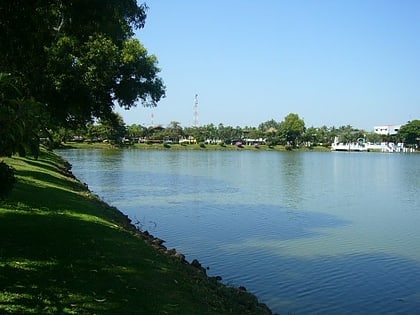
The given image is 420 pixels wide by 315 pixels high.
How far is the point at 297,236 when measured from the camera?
22.6 m

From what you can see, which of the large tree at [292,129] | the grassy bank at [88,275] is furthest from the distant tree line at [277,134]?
the grassy bank at [88,275]

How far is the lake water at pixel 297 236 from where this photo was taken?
14.1 metres

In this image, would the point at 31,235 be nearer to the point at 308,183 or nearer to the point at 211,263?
the point at 211,263

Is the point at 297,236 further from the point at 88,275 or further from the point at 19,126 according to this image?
the point at 19,126

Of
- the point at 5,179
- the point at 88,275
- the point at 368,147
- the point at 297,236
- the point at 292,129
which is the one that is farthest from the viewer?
the point at 368,147

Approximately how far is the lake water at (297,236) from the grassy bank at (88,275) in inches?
114

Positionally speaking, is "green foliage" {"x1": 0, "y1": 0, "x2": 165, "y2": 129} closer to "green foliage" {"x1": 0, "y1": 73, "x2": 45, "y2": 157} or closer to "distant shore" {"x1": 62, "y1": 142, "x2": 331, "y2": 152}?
"green foliage" {"x1": 0, "y1": 73, "x2": 45, "y2": 157}

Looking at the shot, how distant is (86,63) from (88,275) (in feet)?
56.6

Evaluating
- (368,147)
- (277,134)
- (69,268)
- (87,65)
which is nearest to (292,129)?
(277,134)

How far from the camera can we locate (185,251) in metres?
18.7

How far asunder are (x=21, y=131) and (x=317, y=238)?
18588mm

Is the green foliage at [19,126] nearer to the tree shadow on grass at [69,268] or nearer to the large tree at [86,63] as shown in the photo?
the tree shadow on grass at [69,268]

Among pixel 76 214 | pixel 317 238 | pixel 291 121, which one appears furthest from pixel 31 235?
pixel 291 121

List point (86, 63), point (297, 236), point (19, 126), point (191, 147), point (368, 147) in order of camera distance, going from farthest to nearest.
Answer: point (368, 147) < point (191, 147) < point (86, 63) < point (297, 236) < point (19, 126)
